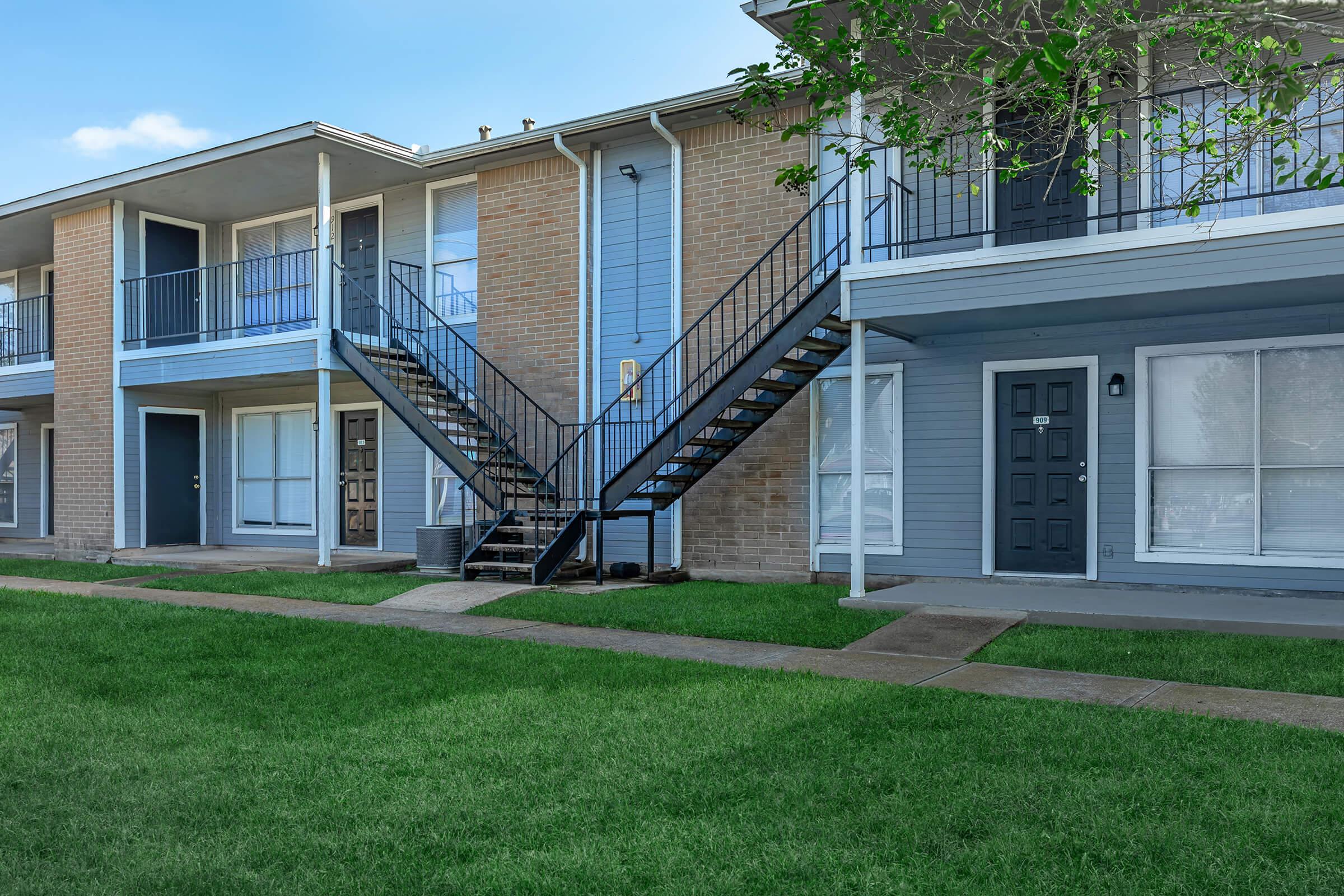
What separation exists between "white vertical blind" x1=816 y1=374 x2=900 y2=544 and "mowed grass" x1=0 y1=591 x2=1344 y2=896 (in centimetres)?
459

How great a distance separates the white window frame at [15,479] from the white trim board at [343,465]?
826 centimetres

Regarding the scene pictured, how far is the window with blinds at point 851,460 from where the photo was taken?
10.5 m

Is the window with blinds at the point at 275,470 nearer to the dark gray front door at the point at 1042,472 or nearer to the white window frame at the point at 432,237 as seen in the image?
the white window frame at the point at 432,237

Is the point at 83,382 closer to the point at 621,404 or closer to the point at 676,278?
the point at 621,404

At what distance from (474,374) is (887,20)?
7.49m

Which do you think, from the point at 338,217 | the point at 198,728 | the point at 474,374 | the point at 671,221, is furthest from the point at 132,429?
the point at 198,728

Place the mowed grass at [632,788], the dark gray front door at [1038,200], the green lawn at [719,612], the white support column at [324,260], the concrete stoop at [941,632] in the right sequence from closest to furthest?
the mowed grass at [632,788]
the concrete stoop at [941,632]
the green lawn at [719,612]
the dark gray front door at [1038,200]
the white support column at [324,260]

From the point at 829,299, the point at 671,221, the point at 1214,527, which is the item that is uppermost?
the point at 671,221

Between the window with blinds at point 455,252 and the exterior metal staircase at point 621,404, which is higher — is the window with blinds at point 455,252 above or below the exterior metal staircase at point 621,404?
above

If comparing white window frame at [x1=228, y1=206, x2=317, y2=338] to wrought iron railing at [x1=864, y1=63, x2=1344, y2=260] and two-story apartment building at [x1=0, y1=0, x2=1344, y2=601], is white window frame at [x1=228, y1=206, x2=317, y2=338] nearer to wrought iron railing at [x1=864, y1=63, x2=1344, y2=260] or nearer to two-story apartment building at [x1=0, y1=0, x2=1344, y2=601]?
two-story apartment building at [x1=0, y1=0, x2=1344, y2=601]

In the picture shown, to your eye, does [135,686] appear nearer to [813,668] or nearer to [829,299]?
[813,668]

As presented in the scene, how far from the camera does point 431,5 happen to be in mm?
20609

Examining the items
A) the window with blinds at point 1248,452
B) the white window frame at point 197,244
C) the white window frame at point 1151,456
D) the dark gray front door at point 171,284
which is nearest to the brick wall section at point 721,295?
the white window frame at point 1151,456

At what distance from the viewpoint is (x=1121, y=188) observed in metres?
9.13
